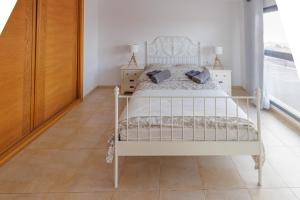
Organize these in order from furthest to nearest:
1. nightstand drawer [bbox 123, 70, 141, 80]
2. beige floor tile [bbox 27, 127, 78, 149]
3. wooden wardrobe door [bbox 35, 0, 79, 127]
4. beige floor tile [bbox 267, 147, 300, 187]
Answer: nightstand drawer [bbox 123, 70, 141, 80] < wooden wardrobe door [bbox 35, 0, 79, 127] < beige floor tile [bbox 27, 127, 78, 149] < beige floor tile [bbox 267, 147, 300, 187]

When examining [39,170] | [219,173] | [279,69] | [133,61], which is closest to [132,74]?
[133,61]

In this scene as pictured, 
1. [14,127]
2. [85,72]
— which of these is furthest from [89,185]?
[85,72]

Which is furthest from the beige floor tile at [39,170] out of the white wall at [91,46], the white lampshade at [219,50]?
the white lampshade at [219,50]

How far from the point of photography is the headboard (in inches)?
228

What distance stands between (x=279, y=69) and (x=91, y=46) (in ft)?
11.5

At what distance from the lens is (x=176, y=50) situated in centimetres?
579

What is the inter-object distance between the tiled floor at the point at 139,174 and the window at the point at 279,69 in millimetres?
912

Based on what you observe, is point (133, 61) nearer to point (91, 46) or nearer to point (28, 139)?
point (91, 46)

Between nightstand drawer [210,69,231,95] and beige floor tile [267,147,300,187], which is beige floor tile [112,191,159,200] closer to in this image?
beige floor tile [267,147,300,187]

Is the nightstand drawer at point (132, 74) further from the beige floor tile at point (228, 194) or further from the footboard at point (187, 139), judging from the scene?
the beige floor tile at point (228, 194)

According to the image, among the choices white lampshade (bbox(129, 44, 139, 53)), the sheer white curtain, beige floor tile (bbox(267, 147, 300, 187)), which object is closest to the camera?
beige floor tile (bbox(267, 147, 300, 187))

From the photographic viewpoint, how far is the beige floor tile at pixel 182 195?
199 centimetres

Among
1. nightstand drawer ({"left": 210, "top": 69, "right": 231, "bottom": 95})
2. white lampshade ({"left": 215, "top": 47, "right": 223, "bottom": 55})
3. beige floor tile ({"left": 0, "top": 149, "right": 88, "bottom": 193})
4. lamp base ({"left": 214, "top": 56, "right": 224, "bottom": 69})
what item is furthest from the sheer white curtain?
beige floor tile ({"left": 0, "top": 149, "right": 88, "bottom": 193})

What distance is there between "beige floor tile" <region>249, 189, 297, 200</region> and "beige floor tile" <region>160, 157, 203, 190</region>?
41 cm
